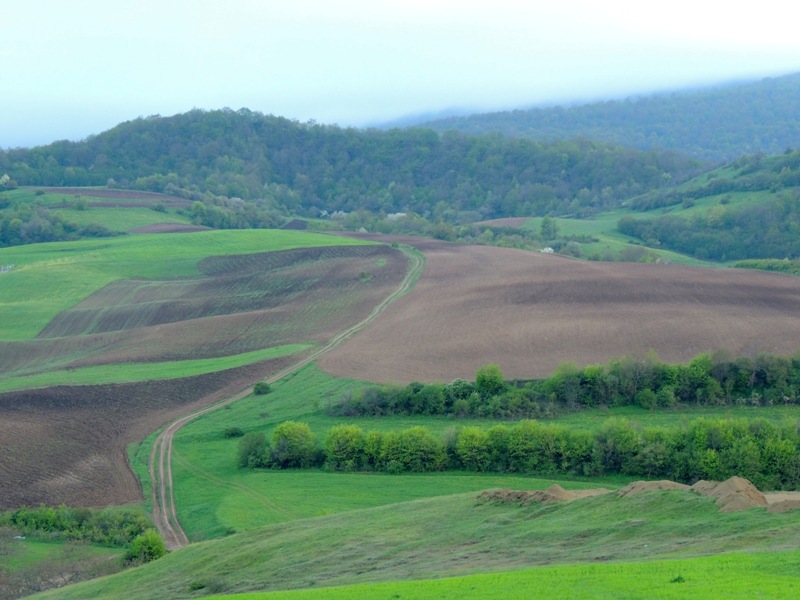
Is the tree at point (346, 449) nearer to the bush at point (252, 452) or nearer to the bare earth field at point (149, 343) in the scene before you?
the bush at point (252, 452)

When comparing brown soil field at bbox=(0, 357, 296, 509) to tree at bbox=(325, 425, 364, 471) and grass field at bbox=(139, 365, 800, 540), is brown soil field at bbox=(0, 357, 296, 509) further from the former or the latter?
tree at bbox=(325, 425, 364, 471)

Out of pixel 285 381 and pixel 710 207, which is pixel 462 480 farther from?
pixel 710 207

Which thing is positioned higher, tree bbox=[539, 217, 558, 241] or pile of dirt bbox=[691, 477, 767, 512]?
tree bbox=[539, 217, 558, 241]

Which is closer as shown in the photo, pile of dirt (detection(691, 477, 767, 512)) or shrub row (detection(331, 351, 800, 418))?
pile of dirt (detection(691, 477, 767, 512))

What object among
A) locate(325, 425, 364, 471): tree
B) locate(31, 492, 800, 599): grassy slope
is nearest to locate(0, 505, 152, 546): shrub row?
locate(31, 492, 800, 599): grassy slope

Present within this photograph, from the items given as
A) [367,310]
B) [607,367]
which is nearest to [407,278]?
[367,310]

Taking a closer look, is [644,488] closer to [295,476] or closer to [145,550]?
[145,550]

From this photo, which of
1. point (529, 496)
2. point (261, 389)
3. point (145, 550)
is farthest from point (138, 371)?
point (529, 496)
